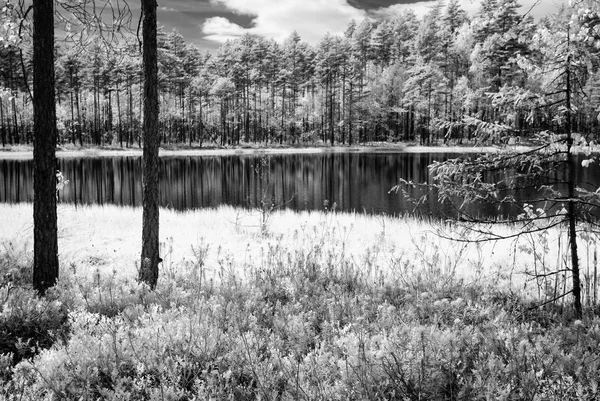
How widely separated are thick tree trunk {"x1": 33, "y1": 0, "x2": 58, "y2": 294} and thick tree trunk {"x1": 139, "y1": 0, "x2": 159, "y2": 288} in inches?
55.3

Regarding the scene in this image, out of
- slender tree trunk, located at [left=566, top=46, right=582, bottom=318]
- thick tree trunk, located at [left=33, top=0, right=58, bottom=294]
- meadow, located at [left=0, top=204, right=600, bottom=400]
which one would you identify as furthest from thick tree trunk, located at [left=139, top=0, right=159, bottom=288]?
slender tree trunk, located at [left=566, top=46, right=582, bottom=318]

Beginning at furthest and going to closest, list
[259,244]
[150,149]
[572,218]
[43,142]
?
[259,244], [150,149], [43,142], [572,218]

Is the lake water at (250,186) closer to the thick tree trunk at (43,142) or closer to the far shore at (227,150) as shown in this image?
the thick tree trunk at (43,142)

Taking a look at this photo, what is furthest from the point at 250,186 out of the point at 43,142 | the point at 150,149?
the point at 43,142

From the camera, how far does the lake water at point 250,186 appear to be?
23141mm

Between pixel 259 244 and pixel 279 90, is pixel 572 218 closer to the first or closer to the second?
pixel 259 244

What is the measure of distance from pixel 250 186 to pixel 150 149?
2181cm

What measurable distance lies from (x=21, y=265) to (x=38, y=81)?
386 centimetres

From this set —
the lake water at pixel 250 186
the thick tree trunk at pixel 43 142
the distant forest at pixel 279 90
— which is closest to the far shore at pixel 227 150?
the distant forest at pixel 279 90

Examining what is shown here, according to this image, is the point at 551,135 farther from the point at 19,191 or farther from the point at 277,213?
the point at 19,191

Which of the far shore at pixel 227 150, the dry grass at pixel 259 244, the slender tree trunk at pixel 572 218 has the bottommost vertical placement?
the dry grass at pixel 259 244

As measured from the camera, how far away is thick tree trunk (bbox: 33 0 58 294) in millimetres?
6688

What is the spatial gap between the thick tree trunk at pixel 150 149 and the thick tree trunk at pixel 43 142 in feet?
4.61

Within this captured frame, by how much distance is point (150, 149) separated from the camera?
7.28 m
